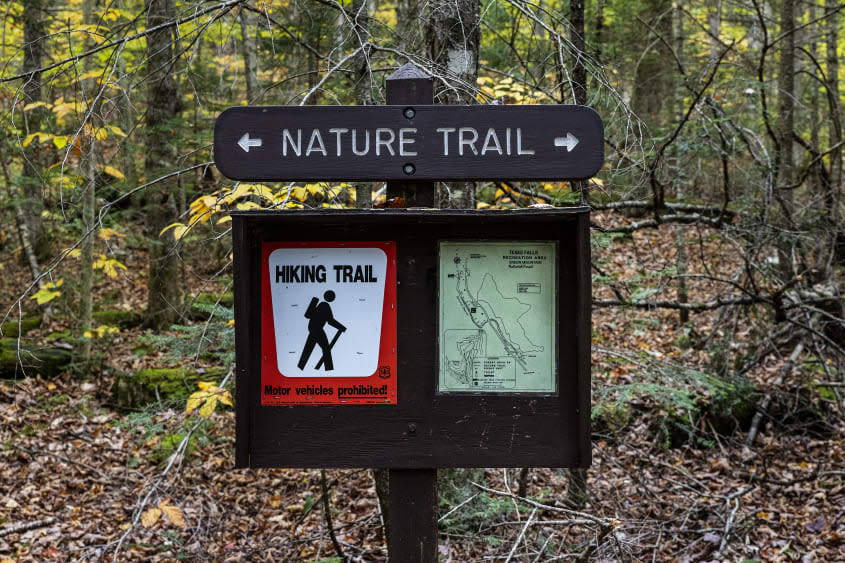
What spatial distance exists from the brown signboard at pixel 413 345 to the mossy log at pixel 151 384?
6.22 m

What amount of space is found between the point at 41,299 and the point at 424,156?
715cm

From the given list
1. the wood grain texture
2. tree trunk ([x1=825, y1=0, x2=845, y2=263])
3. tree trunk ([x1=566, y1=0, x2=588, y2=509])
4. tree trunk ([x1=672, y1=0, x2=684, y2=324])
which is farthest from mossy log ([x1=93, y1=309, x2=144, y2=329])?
tree trunk ([x1=825, y1=0, x2=845, y2=263])

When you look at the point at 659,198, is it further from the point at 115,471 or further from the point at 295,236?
the point at 115,471

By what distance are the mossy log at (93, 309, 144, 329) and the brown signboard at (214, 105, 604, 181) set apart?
32.4ft

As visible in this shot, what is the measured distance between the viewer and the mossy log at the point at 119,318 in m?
10.9

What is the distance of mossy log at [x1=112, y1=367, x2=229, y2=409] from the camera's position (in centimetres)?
803

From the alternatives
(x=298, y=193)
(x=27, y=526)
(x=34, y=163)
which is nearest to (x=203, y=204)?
(x=298, y=193)

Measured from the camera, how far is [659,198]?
525 centimetres

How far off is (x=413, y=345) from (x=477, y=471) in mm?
2633

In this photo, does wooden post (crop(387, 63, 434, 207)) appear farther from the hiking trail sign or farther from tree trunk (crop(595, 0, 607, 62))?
tree trunk (crop(595, 0, 607, 62))

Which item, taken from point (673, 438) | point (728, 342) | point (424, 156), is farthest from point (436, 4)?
point (673, 438)

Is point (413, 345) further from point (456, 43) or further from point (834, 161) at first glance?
point (834, 161)

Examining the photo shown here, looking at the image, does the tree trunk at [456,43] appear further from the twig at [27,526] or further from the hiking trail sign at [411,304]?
the twig at [27,526]

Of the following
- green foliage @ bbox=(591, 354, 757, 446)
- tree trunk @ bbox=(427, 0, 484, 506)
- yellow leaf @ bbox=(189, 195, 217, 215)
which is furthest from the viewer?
green foliage @ bbox=(591, 354, 757, 446)
